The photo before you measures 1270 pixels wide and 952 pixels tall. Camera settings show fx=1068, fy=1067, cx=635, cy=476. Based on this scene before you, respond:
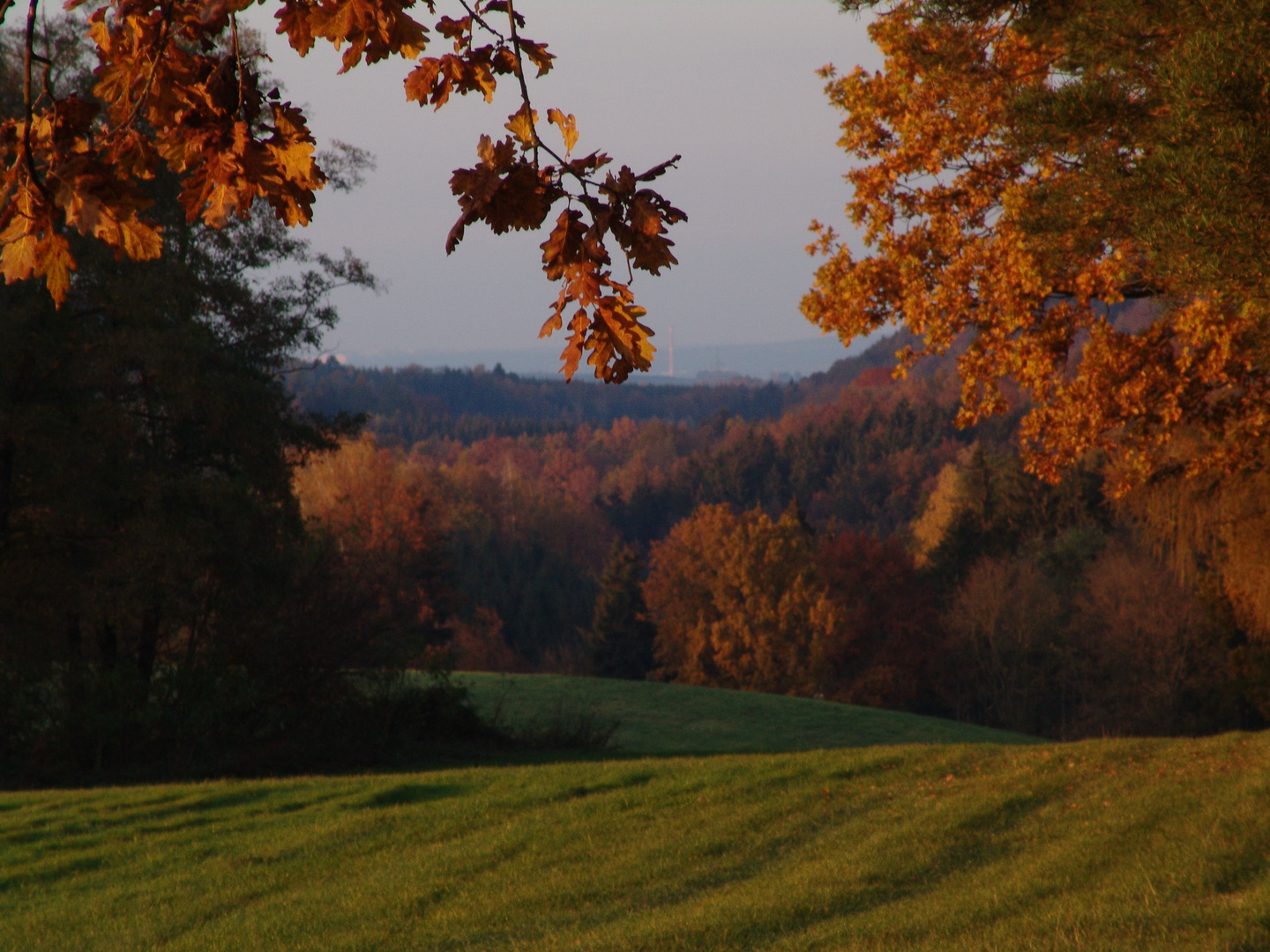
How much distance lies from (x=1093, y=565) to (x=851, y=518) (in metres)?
39.3

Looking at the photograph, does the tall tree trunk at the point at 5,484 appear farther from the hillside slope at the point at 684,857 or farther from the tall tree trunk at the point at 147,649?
the hillside slope at the point at 684,857

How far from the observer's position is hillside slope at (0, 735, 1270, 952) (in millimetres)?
5789

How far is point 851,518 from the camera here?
79.0 m

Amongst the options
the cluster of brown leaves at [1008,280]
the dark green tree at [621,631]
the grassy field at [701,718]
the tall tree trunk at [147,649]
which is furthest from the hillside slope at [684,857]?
the dark green tree at [621,631]

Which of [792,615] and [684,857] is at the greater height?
[684,857]

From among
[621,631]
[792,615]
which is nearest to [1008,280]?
[792,615]

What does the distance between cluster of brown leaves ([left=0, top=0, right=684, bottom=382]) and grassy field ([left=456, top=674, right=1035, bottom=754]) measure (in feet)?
59.0

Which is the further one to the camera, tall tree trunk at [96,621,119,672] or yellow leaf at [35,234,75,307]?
tall tree trunk at [96,621,119,672]

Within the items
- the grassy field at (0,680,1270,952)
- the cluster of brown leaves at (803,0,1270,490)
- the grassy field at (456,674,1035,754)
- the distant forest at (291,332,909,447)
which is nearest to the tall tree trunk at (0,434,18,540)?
the grassy field at (0,680,1270,952)

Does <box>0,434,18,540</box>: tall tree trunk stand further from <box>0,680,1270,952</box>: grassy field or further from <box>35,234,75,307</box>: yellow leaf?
<box>35,234,75,307</box>: yellow leaf

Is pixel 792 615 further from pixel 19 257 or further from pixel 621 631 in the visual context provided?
pixel 19 257

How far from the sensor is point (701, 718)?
25094 millimetres

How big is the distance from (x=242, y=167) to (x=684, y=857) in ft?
20.8

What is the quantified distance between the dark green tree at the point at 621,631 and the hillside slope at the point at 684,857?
39.7 m
